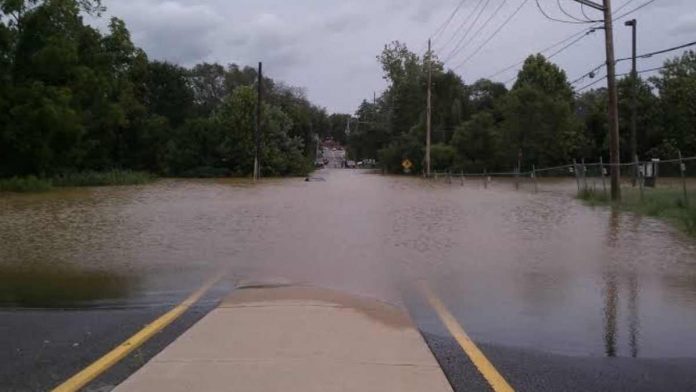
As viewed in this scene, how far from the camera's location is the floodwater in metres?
7.71

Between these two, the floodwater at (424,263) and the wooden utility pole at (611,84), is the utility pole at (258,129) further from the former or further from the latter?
the floodwater at (424,263)

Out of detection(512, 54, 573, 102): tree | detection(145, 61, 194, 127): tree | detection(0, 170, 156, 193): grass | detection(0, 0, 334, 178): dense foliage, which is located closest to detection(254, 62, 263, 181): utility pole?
detection(0, 0, 334, 178): dense foliage

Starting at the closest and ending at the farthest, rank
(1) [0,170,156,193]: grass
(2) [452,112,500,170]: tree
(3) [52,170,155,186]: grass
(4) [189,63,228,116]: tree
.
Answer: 1. (1) [0,170,156,193]: grass
2. (3) [52,170,155,186]: grass
3. (2) [452,112,500,170]: tree
4. (4) [189,63,228,116]: tree

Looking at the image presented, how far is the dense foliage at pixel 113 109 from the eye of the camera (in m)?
38.7

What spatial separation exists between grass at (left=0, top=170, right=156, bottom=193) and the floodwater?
1571cm

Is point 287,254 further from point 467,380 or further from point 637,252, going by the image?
point 467,380

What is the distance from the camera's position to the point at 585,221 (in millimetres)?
19172

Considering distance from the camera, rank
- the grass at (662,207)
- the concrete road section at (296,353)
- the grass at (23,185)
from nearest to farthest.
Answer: the concrete road section at (296,353)
the grass at (662,207)
the grass at (23,185)

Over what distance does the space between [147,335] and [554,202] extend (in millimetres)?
21692

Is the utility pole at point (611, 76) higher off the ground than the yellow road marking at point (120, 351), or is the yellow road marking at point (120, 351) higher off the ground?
the utility pole at point (611, 76)

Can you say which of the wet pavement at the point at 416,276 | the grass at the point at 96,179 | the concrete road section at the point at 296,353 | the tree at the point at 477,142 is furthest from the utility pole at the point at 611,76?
the tree at the point at 477,142

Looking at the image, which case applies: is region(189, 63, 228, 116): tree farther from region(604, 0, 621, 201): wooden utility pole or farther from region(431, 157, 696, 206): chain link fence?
region(604, 0, 621, 201): wooden utility pole

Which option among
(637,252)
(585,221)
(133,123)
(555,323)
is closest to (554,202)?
(585,221)

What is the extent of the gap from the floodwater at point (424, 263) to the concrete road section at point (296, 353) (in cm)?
85
